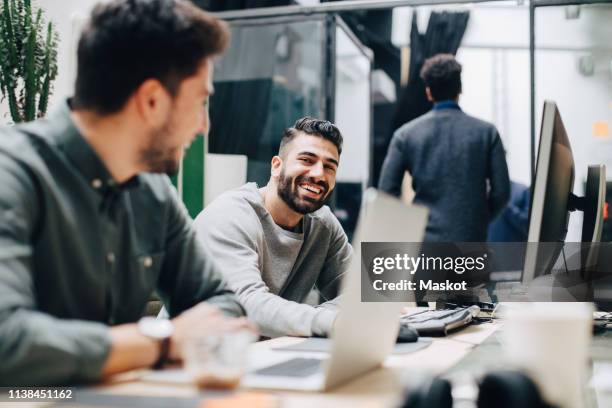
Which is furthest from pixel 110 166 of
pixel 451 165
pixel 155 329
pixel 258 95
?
pixel 258 95

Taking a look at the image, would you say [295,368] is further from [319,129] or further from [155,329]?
[319,129]

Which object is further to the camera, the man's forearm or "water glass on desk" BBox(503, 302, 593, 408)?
the man's forearm

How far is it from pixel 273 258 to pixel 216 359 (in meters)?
1.20

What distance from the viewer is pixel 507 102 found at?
16.6 ft

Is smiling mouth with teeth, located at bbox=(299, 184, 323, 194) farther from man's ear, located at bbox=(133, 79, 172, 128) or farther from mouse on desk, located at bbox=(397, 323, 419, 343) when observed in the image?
man's ear, located at bbox=(133, 79, 172, 128)

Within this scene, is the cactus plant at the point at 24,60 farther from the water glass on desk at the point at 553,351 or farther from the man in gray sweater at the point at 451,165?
the water glass on desk at the point at 553,351

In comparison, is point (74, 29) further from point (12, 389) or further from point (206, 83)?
point (12, 389)

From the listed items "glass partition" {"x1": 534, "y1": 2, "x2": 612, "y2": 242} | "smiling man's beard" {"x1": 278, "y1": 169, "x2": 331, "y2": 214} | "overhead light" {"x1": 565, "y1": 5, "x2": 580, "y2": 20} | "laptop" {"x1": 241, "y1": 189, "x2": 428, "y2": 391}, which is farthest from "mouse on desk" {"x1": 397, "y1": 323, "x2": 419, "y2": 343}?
"overhead light" {"x1": 565, "y1": 5, "x2": 580, "y2": 20}

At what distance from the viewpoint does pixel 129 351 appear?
0.94 metres

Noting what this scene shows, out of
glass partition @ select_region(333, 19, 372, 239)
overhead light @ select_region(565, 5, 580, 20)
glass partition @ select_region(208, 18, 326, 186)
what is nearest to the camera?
overhead light @ select_region(565, 5, 580, 20)

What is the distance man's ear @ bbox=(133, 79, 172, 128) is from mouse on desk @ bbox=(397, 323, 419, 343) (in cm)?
61

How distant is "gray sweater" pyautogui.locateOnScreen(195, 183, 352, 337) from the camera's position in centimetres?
154

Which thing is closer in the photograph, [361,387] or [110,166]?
[361,387]

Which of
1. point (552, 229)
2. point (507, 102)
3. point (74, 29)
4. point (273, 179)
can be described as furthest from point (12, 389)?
point (507, 102)
